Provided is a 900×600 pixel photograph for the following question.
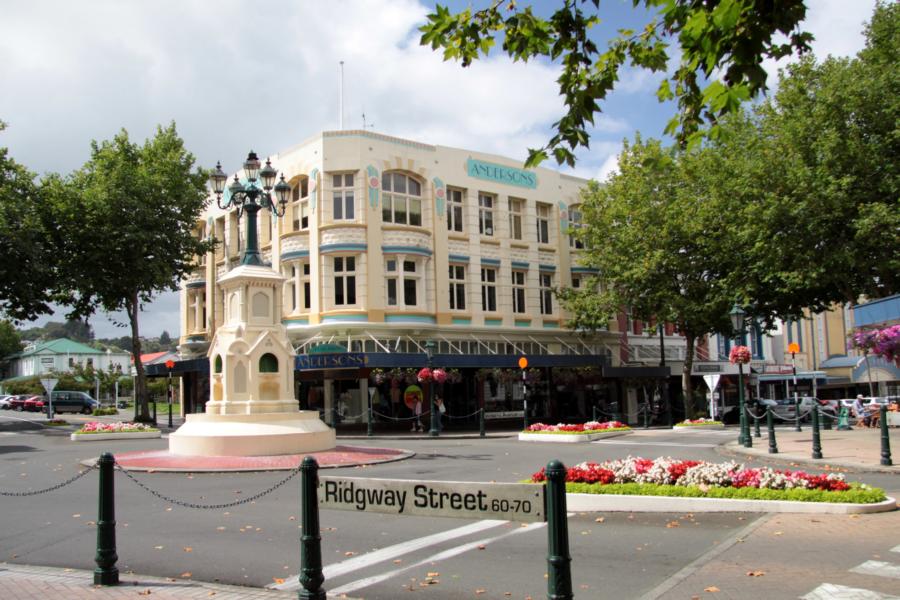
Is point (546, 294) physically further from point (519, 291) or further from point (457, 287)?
point (457, 287)

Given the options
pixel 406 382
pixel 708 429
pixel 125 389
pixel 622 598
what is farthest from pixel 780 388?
pixel 125 389

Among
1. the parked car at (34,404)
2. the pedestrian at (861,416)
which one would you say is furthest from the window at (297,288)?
the parked car at (34,404)

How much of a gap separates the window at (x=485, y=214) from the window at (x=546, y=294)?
411cm

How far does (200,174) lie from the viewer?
40.1 meters

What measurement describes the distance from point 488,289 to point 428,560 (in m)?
30.2

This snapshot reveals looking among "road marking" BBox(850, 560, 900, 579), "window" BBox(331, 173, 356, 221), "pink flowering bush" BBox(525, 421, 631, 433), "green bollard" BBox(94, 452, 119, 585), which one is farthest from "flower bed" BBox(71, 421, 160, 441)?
"road marking" BBox(850, 560, 900, 579)

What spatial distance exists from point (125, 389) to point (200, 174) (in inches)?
2475

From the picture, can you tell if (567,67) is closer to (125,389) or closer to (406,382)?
(406,382)

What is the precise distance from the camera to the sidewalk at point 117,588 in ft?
21.7

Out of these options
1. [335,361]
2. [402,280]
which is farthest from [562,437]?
[402,280]

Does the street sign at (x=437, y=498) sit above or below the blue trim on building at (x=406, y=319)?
below

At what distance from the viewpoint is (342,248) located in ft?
109

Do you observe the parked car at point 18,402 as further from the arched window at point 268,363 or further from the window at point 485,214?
the arched window at point 268,363

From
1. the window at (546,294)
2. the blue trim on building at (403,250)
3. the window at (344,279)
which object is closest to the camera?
the window at (344,279)
